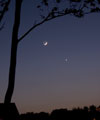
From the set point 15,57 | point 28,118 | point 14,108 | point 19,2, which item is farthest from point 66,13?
point 28,118

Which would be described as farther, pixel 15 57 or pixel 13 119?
pixel 13 119

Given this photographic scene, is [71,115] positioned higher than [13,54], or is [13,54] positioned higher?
[13,54]

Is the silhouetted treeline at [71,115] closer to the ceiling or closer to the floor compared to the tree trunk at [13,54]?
closer to the floor

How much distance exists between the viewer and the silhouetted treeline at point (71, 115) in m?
26.6

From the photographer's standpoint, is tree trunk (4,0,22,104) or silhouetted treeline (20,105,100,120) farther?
silhouetted treeline (20,105,100,120)

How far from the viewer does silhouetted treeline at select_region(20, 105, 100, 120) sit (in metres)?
26.6

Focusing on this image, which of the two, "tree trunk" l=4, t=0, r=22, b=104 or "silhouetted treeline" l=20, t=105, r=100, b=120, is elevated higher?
"tree trunk" l=4, t=0, r=22, b=104

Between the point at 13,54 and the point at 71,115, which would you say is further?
the point at 71,115

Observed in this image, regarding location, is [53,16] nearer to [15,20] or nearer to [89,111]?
[15,20]

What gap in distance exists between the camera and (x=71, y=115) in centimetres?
2750

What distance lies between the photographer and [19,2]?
12953mm

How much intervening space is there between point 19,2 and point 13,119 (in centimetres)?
670

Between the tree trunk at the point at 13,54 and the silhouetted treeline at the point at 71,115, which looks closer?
the tree trunk at the point at 13,54

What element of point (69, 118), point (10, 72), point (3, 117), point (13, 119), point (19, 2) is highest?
→ point (19, 2)
